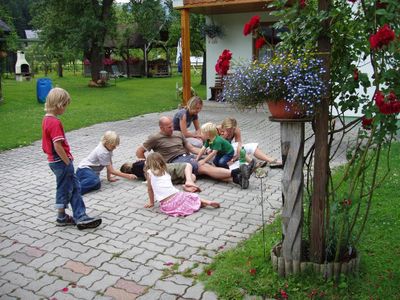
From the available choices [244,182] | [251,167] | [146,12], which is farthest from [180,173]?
[146,12]

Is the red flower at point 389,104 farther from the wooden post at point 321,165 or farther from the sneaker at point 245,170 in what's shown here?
the sneaker at point 245,170

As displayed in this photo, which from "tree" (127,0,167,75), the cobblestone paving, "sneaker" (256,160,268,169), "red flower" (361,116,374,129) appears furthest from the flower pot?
"tree" (127,0,167,75)

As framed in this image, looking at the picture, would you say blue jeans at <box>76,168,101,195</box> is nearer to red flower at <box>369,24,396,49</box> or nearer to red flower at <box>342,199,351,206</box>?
red flower at <box>342,199,351,206</box>

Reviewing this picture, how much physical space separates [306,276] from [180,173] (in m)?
3.26

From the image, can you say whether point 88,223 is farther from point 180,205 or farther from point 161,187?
point 180,205

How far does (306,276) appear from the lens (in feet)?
12.1

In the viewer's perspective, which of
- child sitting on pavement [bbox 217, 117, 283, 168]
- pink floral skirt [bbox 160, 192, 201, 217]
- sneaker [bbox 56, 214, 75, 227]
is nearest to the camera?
sneaker [bbox 56, 214, 75, 227]

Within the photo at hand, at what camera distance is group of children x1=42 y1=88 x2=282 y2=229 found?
486 cm

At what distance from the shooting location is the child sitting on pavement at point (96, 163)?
6520 millimetres

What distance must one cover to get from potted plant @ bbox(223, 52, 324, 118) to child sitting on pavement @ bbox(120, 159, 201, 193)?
300 centimetres

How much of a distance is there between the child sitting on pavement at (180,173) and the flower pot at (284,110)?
10.0 ft

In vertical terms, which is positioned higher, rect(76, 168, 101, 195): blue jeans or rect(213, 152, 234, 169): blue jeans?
rect(213, 152, 234, 169): blue jeans

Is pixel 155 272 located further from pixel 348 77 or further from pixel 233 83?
pixel 348 77

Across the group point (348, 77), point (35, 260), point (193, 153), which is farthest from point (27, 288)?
point (193, 153)
